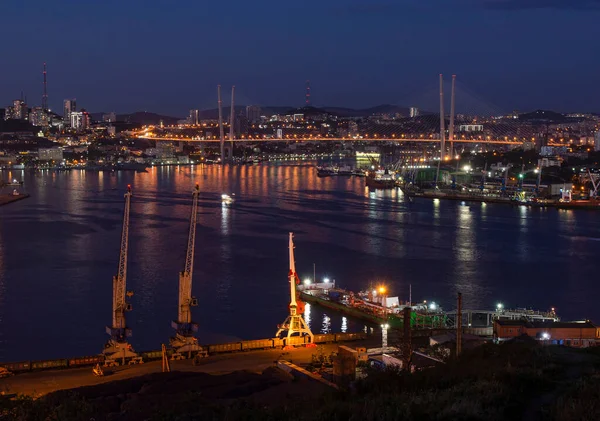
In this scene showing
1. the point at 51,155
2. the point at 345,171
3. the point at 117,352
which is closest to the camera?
the point at 117,352

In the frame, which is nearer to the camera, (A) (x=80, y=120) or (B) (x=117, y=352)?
(B) (x=117, y=352)

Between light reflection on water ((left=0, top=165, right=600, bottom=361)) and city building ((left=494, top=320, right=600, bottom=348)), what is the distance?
82cm

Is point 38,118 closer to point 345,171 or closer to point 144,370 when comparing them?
point 345,171

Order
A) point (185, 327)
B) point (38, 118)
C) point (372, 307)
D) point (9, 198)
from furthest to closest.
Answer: point (38, 118) → point (9, 198) → point (372, 307) → point (185, 327)

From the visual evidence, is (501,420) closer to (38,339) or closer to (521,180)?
(38,339)

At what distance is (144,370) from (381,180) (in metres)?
11.9

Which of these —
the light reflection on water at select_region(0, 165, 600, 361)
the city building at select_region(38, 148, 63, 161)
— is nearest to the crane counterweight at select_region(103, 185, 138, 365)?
the light reflection on water at select_region(0, 165, 600, 361)

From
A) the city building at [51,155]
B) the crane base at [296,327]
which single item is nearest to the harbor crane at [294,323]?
the crane base at [296,327]

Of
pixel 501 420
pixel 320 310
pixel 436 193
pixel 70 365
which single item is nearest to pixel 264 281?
pixel 320 310

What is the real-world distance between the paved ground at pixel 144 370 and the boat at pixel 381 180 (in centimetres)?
1089

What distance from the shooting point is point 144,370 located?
324 cm

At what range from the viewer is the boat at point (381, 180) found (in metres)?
14.4

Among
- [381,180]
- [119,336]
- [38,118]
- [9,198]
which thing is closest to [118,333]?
[119,336]

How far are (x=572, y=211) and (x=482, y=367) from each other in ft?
29.3
